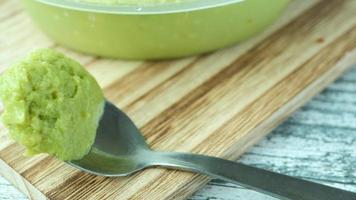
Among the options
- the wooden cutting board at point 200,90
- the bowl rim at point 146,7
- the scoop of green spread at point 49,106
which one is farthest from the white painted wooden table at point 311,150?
the bowl rim at point 146,7

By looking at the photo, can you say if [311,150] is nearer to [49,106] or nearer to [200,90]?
[200,90]

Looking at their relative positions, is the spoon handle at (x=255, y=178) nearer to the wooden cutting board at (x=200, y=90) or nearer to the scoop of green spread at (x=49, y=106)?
the wooden cutting board at (x=200, y=90)

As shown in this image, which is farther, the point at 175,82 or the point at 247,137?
the point at 175,82

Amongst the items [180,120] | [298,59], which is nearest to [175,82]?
[180,120]

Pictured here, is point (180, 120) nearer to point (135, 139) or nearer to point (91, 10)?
point (135, 139)

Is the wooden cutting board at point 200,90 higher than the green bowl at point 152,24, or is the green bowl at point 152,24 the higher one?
the green bowl at point 152,24

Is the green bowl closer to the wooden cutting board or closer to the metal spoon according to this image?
the wooden cutting board
